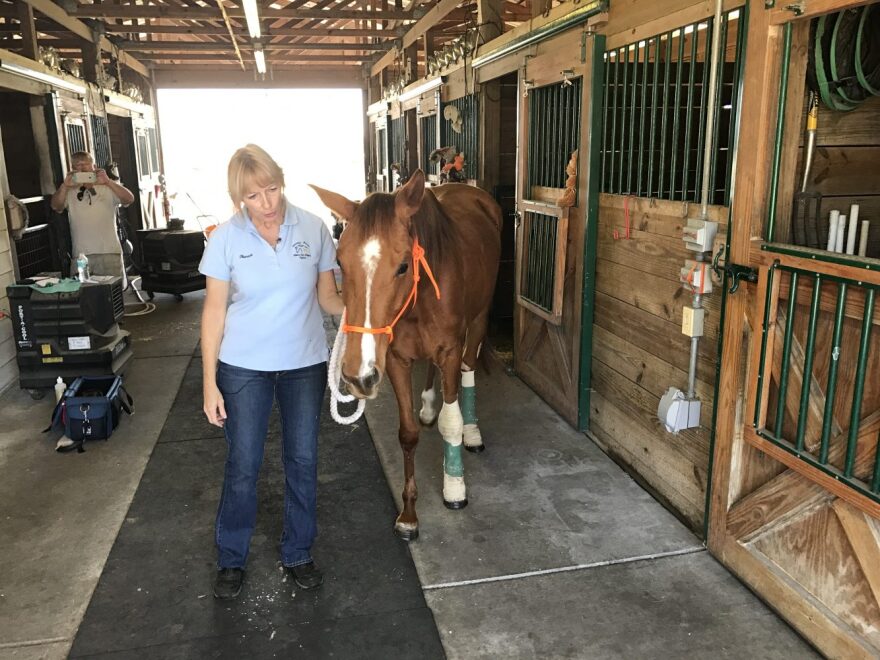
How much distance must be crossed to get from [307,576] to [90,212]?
182 inches

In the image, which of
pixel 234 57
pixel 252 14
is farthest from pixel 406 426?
pixel 234 57

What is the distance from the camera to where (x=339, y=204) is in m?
2.27

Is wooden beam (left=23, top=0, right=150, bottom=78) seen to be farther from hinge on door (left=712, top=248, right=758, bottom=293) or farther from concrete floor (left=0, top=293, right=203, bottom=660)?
hinge on door (left=712, top=248, right=758, bottom=293)

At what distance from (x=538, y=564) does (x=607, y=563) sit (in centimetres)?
25

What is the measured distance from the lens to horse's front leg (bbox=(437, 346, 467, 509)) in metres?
2.91

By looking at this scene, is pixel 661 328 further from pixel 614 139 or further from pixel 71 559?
pixel 71 559

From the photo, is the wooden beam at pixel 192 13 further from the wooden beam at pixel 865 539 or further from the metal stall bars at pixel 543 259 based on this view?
the wooden beam at pixel 865 539

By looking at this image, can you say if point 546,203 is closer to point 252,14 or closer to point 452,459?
point 452,459

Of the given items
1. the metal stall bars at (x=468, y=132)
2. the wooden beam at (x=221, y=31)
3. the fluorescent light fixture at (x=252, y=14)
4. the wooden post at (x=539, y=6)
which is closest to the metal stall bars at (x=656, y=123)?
the wooden post at (x=539, y=6)

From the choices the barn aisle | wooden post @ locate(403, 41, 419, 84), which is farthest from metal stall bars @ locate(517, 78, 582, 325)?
wooden post @ locate(403, 41, 419, 84)

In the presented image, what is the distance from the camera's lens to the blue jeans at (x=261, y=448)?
2174mm

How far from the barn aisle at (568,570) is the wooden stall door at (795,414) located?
0.17 meters

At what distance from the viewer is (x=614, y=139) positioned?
10.6 ft

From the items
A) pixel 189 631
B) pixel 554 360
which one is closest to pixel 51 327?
pixel 189 631
